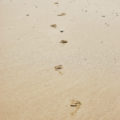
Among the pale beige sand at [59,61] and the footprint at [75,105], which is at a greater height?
the pale beige sand at [59,61]

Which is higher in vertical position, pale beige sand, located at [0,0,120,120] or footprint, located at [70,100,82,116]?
pale beige sand, located at [0,0,120,120]

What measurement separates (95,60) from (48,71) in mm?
616

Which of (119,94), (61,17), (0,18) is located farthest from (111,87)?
(0,18)

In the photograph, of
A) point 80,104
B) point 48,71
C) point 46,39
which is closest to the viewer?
point 80,104

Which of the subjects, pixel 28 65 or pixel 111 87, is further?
pixel 28 65

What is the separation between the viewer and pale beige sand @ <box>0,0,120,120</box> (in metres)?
2.48

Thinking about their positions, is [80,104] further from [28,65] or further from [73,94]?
[28,65]

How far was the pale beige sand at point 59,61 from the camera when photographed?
248 centimetres

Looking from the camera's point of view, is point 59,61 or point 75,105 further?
point 59,61

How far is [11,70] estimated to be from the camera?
2.96m

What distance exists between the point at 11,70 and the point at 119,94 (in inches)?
49.8

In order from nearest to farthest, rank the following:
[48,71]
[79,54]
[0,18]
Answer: [48,71] < [79,54] < [0,18]

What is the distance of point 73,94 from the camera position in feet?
8.66

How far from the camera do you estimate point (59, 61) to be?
3.11 metres
